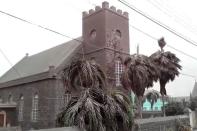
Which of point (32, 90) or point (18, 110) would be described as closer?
point (32, 90)

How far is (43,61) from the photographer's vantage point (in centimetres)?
4284

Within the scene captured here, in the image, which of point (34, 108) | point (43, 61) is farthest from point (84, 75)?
point (43, 61)

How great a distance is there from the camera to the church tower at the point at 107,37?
33875mm

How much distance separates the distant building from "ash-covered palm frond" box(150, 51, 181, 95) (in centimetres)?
542

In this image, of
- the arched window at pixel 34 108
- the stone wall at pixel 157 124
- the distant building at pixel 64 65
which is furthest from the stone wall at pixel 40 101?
the stone wall at pixel 157 124

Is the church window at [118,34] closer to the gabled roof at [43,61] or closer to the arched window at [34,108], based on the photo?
the gabled roof at [43,61]

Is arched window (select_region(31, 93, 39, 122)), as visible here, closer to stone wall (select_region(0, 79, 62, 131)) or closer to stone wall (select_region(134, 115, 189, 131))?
stone wall (select_region(0, 79, 62, 131))

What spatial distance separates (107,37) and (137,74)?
39.9ft

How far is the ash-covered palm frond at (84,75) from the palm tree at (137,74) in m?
7.67

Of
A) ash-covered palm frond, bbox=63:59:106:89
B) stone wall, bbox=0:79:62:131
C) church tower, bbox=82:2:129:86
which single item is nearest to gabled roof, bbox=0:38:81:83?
stone wall, bbox=0:79:62:131

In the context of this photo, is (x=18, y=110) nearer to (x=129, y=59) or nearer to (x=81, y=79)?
(x=129, y=59)

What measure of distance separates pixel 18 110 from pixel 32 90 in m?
5.92

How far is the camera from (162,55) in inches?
A: 1107

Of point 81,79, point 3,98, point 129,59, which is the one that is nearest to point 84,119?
point 81,79
